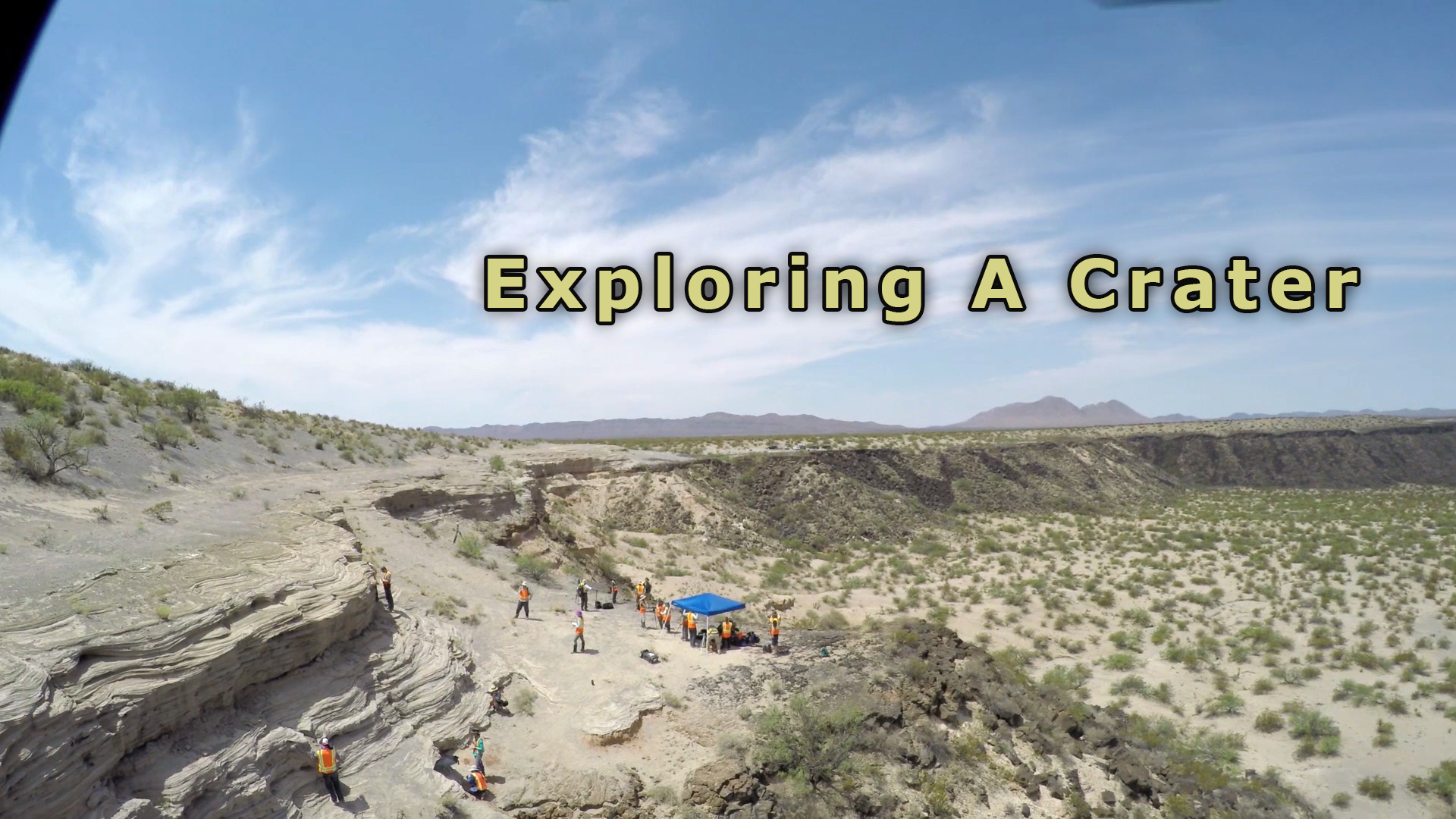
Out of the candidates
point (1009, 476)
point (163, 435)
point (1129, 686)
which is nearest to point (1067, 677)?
point (1129, 686)

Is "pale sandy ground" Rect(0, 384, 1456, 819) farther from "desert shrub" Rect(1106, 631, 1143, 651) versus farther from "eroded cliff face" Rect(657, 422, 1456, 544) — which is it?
"eroded cliff face" Rect(657, 422, 1456, 544)

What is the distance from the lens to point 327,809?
9070 mm

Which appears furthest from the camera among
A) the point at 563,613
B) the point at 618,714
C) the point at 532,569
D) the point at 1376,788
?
the point at 532,569

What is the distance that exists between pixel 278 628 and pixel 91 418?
621 inches

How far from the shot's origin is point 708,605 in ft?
61.4

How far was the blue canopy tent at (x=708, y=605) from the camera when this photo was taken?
59.7 ft

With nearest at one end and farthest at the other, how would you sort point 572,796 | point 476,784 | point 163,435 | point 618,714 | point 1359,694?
point 476,784 → point 572,796 → point 618,714 → point 1359,694 → point 163,435

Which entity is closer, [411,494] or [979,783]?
[979,783]

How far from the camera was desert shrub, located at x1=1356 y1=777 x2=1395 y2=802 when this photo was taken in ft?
46.1

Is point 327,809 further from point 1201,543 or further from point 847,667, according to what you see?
point 1201,543

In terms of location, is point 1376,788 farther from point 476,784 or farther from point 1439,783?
point 476,784

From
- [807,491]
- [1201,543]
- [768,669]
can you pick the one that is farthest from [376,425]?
[1201,543]

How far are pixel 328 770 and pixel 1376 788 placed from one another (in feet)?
62.6

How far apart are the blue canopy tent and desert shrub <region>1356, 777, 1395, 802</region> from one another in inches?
527
